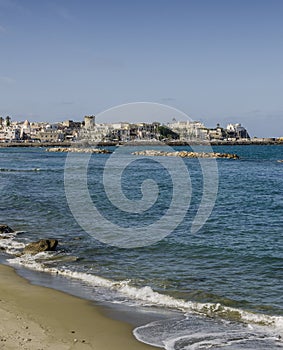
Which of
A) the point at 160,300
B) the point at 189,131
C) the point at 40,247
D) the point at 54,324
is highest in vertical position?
the point at 189,131

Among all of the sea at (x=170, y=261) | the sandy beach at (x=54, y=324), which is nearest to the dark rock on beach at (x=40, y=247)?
the sea at (x=170, y=261)

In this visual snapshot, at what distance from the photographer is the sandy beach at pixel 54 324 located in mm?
7973

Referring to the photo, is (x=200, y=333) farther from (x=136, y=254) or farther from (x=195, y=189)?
(x=195, y=189)

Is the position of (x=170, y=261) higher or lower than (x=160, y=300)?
higher

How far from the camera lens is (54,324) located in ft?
29.5

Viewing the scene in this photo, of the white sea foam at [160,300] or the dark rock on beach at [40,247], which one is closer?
the white sea foam at [160,300]

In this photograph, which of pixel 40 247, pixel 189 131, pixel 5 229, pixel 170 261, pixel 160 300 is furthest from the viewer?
pixel 189 131

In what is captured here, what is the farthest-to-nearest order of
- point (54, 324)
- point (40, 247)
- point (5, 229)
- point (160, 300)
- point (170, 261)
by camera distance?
1. point (5, 229)
2. point (40, 247)
3. point (170, 261)
4. point (160, 300)
5. point (54, 324)

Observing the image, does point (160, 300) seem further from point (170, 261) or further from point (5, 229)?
point (5, 229)

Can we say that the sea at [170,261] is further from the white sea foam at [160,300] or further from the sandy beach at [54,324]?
the sandy beach at [54,324]

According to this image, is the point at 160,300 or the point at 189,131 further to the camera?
the point at 189,131

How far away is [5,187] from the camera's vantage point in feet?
115

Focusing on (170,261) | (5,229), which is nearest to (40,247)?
(5,229)

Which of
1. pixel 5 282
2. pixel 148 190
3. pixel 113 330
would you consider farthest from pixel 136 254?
pixel 148 190
